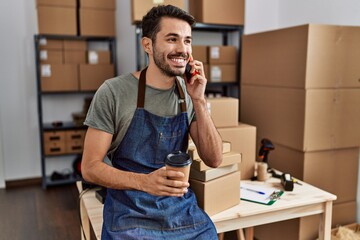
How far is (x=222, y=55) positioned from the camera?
122 inches

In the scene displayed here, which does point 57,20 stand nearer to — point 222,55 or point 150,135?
point 222,55

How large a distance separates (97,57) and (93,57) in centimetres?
4

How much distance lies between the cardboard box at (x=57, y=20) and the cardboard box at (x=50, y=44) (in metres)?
0.10

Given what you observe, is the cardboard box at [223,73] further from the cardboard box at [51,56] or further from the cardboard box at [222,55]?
the cardboard box at [51,56]

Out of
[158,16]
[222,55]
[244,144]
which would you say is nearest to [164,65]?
[158,16]

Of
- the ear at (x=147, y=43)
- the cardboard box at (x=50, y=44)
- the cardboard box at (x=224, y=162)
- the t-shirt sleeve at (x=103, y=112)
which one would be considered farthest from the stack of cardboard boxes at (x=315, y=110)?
the cardboard box at (x=50, y=44)

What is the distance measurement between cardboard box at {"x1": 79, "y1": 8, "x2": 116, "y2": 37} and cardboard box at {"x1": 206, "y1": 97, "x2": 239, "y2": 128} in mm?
2193

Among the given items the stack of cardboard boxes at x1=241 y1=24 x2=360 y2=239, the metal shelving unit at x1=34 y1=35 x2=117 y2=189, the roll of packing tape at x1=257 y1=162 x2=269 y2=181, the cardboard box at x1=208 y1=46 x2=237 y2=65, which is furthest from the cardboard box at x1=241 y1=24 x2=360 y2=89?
the metal shelving unit at x1=34 y1=35 x2=117 y2=189

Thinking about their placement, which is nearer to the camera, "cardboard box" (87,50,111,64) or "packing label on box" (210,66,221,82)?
"packing label on box" (210,66,221,82)

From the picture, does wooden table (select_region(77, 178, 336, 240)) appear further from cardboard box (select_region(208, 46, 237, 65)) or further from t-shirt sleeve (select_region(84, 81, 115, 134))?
cardboard box (select_region(208, 46, 237, 65))

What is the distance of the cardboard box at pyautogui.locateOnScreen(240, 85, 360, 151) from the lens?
209 centimetres

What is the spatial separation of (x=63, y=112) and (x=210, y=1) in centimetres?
216

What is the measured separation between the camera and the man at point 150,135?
1.34 metres

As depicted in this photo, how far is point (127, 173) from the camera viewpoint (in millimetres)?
1308
